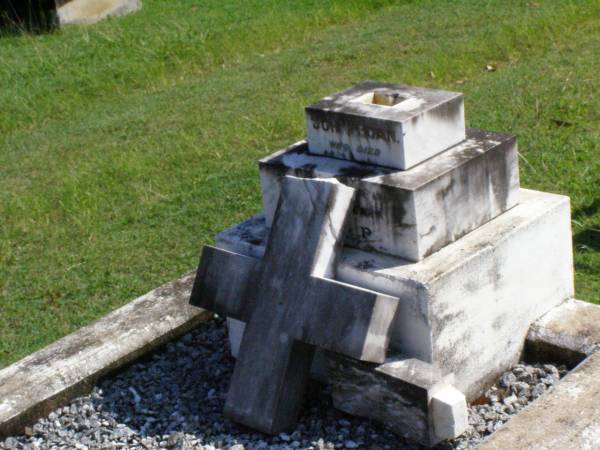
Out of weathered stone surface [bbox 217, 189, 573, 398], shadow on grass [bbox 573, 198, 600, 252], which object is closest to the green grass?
shadow on grass [bbox 573, 198, 600, 252]

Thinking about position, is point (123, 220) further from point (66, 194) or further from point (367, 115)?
point (367, 115)

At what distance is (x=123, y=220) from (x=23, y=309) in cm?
104

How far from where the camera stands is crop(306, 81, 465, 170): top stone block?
3.62 metres

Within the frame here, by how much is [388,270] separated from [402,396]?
42 centimetres

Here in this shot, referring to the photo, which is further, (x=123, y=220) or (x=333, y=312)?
(x=123, y=220)

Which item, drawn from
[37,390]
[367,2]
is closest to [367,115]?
[37,390]

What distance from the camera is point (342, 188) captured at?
3535mm

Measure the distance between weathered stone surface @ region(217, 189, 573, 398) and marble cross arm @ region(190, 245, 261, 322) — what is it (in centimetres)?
13

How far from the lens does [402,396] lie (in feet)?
11.4

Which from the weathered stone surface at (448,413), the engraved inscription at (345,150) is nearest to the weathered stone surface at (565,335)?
the weathered stone surface at (448,413)

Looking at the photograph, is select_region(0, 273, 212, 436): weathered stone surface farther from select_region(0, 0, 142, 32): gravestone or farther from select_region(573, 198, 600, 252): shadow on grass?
select_region(0, 0, 142, 32): gravestone

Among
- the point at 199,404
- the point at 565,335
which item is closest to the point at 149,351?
the point at 199,404

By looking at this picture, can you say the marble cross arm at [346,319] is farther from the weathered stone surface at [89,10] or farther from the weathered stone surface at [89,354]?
the weathered stone surface at [89,10]

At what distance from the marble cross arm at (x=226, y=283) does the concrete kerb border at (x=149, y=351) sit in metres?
0.39
